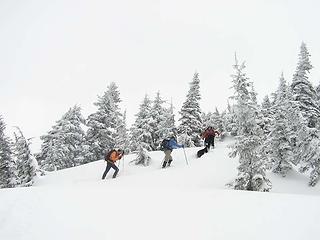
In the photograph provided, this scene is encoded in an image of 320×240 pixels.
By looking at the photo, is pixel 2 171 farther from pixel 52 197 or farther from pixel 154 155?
pixel 52 197

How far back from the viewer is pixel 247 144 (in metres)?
15.2

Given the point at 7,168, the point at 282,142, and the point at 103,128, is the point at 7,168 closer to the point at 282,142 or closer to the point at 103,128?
the point at 103,128

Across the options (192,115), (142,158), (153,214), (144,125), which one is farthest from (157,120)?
(153,214)

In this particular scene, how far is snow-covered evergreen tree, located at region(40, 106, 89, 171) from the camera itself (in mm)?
34969

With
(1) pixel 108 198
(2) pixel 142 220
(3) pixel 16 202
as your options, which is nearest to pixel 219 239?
(2) pixel 142 220

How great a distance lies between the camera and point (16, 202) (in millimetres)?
9539

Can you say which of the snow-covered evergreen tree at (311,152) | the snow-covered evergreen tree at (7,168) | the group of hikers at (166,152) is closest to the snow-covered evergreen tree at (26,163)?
the snow-covered evergreen tree at (7,168)

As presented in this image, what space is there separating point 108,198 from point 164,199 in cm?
176

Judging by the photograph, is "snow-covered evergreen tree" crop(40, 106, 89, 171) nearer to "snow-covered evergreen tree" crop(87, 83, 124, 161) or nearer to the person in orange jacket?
"snow-covered evergreen tree" crop(87, 83, 124, 161)

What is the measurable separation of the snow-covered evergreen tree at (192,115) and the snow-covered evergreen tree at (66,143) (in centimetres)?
1208

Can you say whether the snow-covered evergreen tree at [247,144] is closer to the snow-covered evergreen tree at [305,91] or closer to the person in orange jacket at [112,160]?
the person in orange jacket at [112,160]

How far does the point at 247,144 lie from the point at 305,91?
17075mm

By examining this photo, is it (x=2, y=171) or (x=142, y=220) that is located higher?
(x=142, y=220)

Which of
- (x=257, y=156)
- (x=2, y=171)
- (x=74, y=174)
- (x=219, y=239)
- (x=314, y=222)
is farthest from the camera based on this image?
(x=2, y=171)
